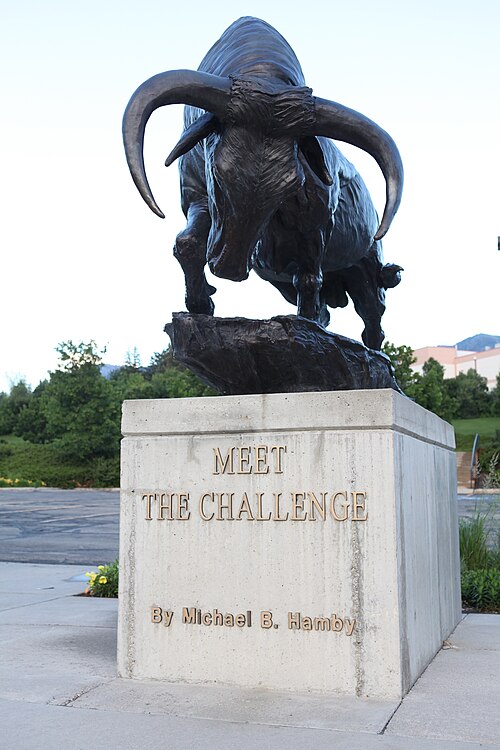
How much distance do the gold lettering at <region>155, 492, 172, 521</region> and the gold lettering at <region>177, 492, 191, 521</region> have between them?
5cm

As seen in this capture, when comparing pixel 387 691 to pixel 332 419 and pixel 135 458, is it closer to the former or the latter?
pixel 332 419

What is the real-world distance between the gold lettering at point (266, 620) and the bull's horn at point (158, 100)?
2.05 meters

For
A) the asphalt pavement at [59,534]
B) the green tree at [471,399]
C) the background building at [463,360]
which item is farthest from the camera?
the background building at [463,360]

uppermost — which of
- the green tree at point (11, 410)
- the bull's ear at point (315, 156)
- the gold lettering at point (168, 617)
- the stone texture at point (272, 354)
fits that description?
the green tree at point (11, 410)

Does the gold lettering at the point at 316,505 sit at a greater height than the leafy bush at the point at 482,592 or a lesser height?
greater

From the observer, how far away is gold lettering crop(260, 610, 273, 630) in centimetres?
382

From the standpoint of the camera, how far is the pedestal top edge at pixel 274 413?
149 inches

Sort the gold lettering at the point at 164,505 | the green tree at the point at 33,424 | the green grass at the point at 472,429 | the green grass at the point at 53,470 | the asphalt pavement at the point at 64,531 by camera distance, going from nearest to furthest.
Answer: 1. the gold lettering at the point at 164,505
2. the asphalt pavement at the point at 64,531
3. the green grass at the point at 53,470
4. the green grass at the point at 472,429
5. the green tree at the point at 33,424

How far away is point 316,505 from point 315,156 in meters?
1.91

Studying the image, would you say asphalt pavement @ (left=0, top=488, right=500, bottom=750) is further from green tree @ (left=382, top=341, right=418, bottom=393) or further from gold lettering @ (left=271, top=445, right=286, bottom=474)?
green tree @ (left=382, top=341, right=418, bottom=393)

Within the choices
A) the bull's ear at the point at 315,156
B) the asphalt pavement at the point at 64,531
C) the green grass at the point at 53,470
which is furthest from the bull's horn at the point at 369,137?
the green grass at the point at 53,470

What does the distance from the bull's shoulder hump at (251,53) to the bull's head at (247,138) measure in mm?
373

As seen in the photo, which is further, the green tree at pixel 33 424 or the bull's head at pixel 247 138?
the green tree at pixel 33 424

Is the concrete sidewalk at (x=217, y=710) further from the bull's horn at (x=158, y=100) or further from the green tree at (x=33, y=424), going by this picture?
the green tree at (x=33, y=424)
